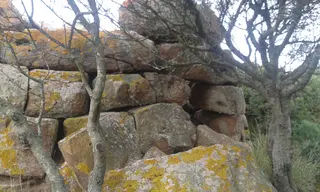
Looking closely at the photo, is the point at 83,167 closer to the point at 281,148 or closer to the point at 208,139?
the point at 208,139

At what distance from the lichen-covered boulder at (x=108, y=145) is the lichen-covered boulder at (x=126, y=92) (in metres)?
0.23

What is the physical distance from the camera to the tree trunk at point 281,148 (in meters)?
4.29

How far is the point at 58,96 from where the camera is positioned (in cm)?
493

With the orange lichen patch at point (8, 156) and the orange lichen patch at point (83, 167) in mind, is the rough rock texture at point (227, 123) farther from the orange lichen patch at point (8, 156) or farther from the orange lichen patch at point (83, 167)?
the orange lichen patch at point (8, 156)

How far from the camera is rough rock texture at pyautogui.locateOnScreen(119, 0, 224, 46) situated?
4.53 metres

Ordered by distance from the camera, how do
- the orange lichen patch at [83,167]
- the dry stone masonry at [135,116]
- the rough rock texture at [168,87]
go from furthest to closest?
the rough rock texture at [168,87], the orange lichen patch at [83,167], the dry stone masonry at [135,116]

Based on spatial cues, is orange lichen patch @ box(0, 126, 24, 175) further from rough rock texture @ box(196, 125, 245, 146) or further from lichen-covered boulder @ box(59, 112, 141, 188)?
rough rock texture @ box(196, 125, 245, 146)

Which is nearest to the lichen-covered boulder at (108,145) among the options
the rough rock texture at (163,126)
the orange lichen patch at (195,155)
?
the rough rock texture at (163,126)

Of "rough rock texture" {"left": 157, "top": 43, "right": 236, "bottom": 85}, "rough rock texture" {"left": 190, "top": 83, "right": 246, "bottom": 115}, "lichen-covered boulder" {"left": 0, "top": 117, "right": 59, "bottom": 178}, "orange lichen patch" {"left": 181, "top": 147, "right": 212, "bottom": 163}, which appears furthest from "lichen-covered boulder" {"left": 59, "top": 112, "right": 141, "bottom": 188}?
"rough rock texture" {"left": 190, "top": 83, "right": 246, "bottom": 115}

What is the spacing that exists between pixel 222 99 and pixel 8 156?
4306 millimetres

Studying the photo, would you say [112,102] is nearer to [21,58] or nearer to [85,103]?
[85,103]

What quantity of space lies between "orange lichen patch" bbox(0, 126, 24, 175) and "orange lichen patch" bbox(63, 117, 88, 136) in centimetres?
81

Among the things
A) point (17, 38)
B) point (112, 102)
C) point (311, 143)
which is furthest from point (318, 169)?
point (17, 38)

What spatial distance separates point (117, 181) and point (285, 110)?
2.66m
